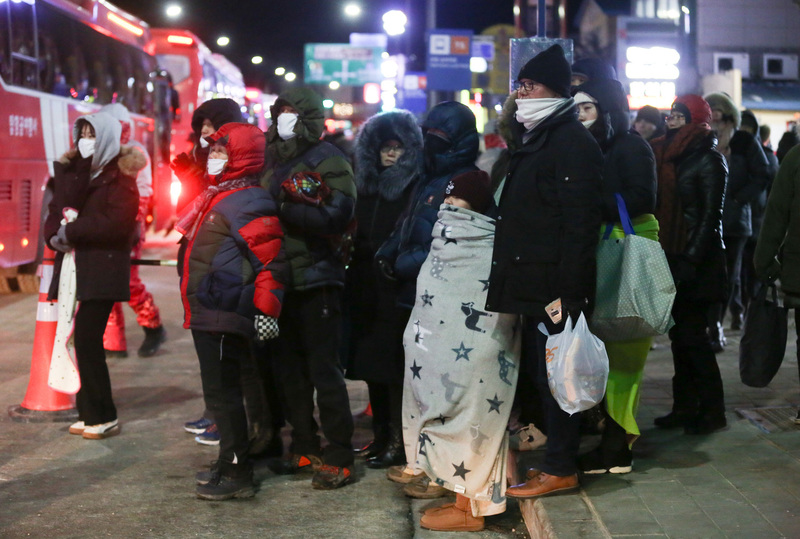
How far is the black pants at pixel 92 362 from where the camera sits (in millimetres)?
6160

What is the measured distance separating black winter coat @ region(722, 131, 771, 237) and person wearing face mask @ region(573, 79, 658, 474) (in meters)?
4.19

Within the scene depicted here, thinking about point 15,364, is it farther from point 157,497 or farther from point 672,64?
point 672,64

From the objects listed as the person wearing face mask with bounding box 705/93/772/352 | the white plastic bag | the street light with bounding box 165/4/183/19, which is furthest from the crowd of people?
the street light with bounding box 165/4/183/19

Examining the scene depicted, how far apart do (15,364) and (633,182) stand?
5.73 m

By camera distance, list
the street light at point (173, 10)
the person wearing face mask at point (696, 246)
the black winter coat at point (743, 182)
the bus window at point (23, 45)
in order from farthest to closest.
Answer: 1. the street light at point (173, 10)
2. the bus window at point (23, 45)
3. the black winter coat at point (743, 182)
4. the person wearing face mask at point (696, 246)

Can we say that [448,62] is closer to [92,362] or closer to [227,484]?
[92,362]

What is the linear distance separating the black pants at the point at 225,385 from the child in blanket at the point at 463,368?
3.32ft

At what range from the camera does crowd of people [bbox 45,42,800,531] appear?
4.61 meters

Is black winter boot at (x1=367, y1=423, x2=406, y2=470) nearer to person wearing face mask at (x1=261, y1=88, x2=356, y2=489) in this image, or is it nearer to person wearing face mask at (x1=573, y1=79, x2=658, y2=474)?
person wearing face mask at (x1=261, y1=88, x2=356, y2=489)

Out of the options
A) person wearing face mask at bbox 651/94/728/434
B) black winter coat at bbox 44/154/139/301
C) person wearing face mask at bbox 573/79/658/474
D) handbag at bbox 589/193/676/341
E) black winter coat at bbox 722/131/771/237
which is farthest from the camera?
black winter coat at bbox 722/131/771/237

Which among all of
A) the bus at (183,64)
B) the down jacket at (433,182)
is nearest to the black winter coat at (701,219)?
the down jacket at (433,182)

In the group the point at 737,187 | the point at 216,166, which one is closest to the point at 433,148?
the point at 216,166

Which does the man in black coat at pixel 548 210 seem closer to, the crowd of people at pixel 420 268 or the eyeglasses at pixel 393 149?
the crowd of people at pixel 420 268

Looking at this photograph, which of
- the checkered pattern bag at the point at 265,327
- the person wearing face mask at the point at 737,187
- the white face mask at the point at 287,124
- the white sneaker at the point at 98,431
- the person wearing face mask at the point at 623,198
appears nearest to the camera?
the checkered pattern bag at the point at 265,327
